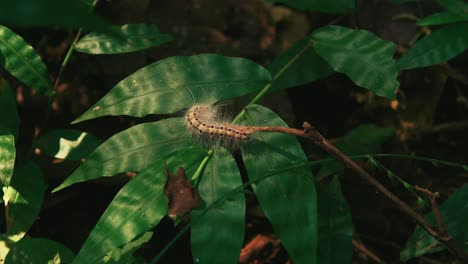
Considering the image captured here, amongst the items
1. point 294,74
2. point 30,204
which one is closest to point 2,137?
point 30,204

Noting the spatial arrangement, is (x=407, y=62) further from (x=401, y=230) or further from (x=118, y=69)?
(x=118, y=69)

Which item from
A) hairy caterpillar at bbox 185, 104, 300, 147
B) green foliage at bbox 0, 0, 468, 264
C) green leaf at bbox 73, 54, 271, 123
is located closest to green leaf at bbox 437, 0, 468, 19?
green foliage at bbox 0, 0, 468, 264

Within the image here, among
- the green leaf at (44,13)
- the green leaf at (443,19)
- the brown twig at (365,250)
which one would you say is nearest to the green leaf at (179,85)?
the green leaf at (443,19)

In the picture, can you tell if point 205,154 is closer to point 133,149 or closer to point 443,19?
point 133,149

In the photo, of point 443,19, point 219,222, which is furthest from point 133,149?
point 443,19

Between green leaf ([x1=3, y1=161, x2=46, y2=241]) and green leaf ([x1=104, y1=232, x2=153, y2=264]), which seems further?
green leaf ([x1=3, y1=161, x2=46, y2=241])

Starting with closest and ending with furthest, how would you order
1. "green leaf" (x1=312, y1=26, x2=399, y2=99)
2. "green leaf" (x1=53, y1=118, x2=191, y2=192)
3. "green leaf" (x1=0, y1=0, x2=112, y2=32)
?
"green leaf" (x1=0, y1=0, x2=112, y2=32), "green leaf" (x1=53, y1=118, x2=191, y2=192), "green leaf" (x1=312, y1=26, x2=399, y2=99)

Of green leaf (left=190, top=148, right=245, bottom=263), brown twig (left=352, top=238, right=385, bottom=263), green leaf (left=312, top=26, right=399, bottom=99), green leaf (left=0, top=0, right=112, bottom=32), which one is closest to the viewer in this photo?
green leaf (left=0, top=0, right=112, bottom=32)

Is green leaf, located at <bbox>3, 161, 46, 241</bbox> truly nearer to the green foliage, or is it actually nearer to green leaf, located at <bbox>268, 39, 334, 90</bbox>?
the green foliage

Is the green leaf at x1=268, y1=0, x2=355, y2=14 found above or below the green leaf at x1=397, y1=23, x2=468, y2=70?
above
